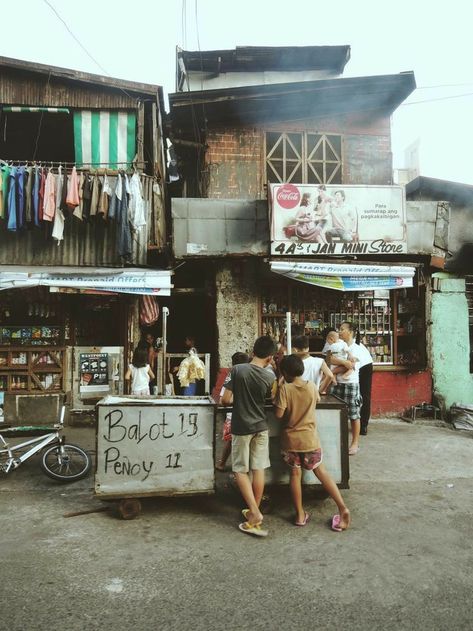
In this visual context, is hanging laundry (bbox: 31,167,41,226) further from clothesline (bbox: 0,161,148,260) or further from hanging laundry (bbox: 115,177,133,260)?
hanging laundry (bbox: 115,177,133,260)

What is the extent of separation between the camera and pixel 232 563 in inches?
158

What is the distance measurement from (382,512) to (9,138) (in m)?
11.1

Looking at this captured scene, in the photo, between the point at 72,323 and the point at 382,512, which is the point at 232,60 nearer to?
the point at 72,323

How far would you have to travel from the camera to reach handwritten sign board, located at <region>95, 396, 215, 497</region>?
16.0 ft

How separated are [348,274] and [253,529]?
5817 mm

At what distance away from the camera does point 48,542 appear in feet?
14.5

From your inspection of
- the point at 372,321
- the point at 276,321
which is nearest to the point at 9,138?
the point at 276,321

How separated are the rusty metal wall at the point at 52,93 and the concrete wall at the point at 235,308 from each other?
4087 millimetres

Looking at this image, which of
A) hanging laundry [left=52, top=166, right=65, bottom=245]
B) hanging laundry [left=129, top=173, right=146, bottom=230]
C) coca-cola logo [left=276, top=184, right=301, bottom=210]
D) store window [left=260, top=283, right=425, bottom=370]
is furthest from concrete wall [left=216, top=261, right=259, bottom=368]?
hanging laundry [left=52, top=166, right=65, bottom=245]

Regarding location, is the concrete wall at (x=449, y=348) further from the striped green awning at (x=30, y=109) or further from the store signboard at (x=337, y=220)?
the striped green awning at (x=30, y=109)

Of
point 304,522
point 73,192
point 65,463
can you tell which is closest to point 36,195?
point 73,192

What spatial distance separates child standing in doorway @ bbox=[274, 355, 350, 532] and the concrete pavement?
0.31 metres

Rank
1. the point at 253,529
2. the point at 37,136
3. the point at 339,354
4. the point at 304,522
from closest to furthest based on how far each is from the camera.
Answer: the point at 253,529
the point at 304,522
the point at 339,354
the point at 37,136

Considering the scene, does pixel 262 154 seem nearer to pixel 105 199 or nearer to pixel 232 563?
pixel 105 199
